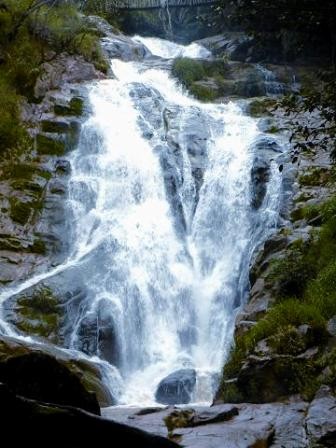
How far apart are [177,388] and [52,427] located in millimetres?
6950

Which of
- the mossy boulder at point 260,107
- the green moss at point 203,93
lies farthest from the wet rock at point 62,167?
the green moss at point 203,93

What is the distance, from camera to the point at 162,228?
1545cm

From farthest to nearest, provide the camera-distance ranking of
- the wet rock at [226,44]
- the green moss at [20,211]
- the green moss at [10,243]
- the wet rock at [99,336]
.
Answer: the wet rock at [226,44] → the green moss at [20,211] → the green moss at [10,243] → the wet rock at [99,336]

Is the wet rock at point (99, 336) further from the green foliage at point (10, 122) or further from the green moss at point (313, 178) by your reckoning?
the green foliage at point (10, 122)

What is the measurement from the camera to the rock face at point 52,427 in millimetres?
3498

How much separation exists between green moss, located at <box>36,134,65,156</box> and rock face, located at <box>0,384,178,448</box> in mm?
14282

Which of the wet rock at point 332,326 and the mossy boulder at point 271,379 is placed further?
the wet rock at point 332,326

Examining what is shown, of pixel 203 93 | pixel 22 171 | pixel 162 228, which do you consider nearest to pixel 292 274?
pixel 162 228

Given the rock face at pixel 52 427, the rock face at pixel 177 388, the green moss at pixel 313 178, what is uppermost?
the green moss at pixel 313 178

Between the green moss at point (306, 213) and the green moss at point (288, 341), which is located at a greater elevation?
the green moss at point (306, 213)

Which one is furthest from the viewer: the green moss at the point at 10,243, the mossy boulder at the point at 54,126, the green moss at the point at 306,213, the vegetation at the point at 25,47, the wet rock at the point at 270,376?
the mossy boulder at the point at 54,126

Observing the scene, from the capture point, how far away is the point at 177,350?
12312mm

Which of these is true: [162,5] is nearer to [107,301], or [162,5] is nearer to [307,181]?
[307,181]

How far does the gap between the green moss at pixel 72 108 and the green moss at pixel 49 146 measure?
5.05ft
